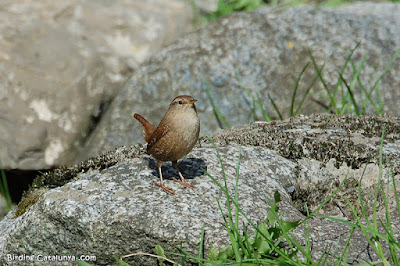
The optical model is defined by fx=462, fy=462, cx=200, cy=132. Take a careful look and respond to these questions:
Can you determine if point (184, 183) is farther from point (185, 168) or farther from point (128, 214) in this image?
point (128, 214)

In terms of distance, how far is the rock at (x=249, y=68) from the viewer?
6250 mm

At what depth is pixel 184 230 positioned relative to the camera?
10.3ft

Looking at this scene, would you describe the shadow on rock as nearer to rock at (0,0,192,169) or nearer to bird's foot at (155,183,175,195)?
bird's foot at (155,183,175,195)

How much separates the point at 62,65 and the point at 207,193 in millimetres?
3635

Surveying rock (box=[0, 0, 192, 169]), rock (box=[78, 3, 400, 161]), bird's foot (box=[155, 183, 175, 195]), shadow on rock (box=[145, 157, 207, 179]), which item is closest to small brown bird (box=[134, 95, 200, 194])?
bird's foot (box=[155, 183, 175, 195])

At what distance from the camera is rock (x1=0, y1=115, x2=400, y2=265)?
3.20 meters

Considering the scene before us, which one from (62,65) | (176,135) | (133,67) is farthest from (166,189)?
(133,67)

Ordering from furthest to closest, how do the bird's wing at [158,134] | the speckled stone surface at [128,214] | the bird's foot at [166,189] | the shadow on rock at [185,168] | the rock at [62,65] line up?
the rock at [62,65], the shadow on rock at [185,168], the bird's wing at [158,134], the bird's foot at [166,189], the speckled stone surface at [128,214]

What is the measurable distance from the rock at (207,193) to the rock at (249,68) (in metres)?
1.31

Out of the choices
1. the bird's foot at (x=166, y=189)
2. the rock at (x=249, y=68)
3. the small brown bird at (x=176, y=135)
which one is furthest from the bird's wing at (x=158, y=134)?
the rock at (x=249, y=68)

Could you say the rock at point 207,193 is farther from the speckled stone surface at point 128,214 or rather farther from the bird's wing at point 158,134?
the bird's wing at point 158,134

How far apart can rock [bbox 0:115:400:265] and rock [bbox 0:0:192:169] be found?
1.80 m

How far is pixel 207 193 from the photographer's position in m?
3.61

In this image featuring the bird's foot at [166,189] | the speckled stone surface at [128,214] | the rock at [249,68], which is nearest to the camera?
the speckled stone surface at [128,214]
